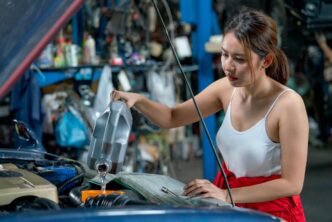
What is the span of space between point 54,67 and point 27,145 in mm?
2603

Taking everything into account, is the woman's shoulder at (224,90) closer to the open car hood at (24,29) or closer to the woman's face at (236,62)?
the woman's face at (236,62)

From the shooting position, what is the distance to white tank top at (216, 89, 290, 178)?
6.55ft

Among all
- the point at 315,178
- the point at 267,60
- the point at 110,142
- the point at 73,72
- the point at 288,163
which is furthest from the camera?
the point at 315,178

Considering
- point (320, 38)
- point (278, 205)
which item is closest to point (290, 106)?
point (278, 205)

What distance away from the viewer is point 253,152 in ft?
6.60

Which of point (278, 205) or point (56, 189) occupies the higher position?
point (56, 189)

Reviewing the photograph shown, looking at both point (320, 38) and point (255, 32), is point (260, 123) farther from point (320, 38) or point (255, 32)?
point (320, 38)

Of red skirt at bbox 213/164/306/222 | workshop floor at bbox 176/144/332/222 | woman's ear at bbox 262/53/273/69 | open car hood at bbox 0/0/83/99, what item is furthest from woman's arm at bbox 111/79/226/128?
workshop floor at bbox 176/144/332/222

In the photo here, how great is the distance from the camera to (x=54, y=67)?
15.4 ft

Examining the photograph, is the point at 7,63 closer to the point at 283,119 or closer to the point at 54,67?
the point at 283,119

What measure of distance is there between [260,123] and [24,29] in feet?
3.05

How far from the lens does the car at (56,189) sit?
121 cm

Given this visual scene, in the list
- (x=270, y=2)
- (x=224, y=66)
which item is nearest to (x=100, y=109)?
(x=270, y=2)

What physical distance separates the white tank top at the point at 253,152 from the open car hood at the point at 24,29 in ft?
2.73
